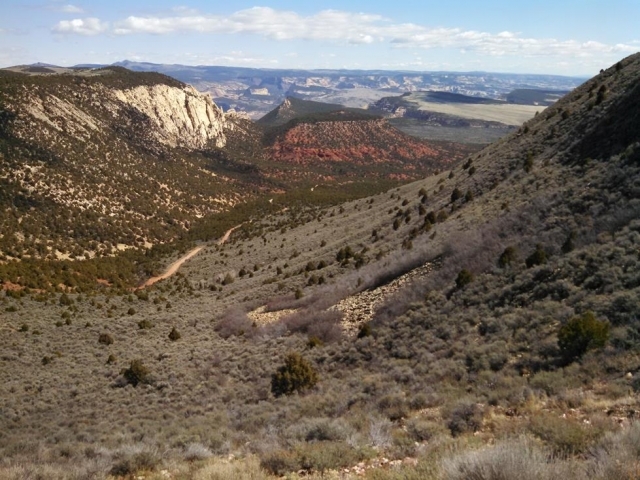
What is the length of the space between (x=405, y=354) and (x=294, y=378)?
12.1 ft

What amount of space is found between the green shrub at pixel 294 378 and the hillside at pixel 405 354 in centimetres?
7

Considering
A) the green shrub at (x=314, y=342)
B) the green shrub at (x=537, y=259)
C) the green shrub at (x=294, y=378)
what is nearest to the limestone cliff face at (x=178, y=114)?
the green shrub at (x=314, y=342)

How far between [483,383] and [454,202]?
2204 cm

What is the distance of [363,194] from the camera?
8888 cm

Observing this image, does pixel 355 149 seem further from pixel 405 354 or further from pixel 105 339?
pixel 405 354

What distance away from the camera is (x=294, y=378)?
14.0 m

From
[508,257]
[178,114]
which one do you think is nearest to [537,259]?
[508,257]

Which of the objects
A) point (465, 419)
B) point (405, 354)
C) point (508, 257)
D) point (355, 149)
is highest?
point (355, 149)

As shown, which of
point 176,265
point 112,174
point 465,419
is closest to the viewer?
point 465,419

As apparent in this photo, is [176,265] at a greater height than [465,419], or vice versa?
[465,419]

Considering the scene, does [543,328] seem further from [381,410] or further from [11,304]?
[11,304]

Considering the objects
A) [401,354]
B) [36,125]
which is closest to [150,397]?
[401,354]

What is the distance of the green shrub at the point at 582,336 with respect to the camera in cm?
951

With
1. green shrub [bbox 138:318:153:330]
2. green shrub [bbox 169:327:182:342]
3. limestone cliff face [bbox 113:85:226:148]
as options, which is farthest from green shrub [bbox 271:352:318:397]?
limestone cliff face [bbox 113:85:226:148]
